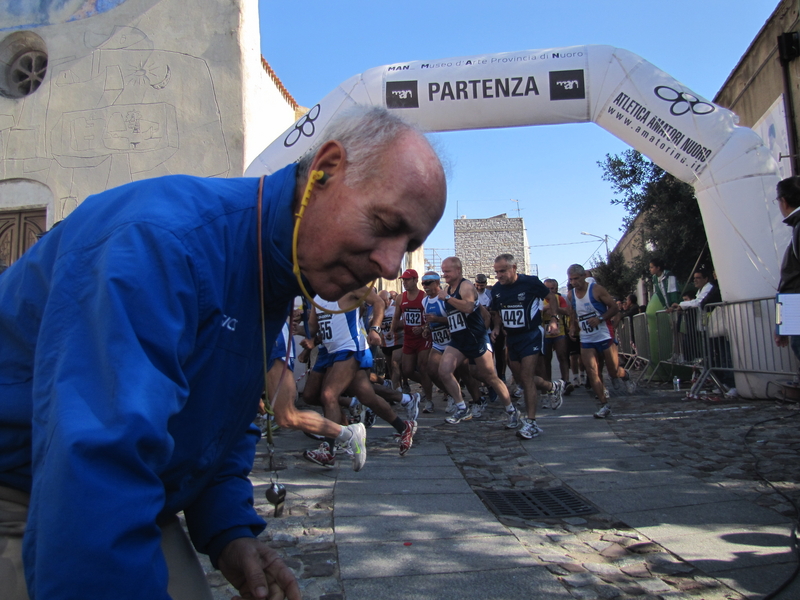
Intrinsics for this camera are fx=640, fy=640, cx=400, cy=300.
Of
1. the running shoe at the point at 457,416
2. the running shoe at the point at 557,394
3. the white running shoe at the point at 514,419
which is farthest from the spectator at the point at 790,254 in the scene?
the running shoe at the point at 457,416

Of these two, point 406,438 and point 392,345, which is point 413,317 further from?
point 406,438

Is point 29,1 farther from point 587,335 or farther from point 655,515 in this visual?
point 655,515

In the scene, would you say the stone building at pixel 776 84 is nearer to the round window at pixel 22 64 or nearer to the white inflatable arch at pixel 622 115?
the white inflatable arch at pixel 622 115

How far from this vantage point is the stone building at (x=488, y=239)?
245ft

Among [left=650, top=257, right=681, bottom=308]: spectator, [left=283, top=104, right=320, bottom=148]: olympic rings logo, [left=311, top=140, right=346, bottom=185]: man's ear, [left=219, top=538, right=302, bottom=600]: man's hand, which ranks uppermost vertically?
[left=283, top=104, right=320, bottom=148]: olympic rings logo

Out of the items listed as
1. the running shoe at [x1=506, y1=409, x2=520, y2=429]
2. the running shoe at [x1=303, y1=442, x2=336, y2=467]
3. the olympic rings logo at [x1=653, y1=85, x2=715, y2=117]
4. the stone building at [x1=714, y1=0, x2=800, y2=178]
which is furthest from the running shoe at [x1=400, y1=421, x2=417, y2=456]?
the stone building at [x1=714, y1=0, x2=800, y2=178]

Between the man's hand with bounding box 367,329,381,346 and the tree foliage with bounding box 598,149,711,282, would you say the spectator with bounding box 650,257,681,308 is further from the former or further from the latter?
the man's hand with bounding box 367,329,381,346

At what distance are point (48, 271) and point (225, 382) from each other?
37 centimetres

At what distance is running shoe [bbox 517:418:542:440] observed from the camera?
23.7ft

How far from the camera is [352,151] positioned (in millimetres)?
1310

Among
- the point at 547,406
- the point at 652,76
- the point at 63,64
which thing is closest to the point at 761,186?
the point at 652,76

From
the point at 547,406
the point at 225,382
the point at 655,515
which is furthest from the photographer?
the point at 547,406

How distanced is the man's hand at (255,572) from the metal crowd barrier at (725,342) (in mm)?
8270

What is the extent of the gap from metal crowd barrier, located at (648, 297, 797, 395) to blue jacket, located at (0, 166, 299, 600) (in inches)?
335
